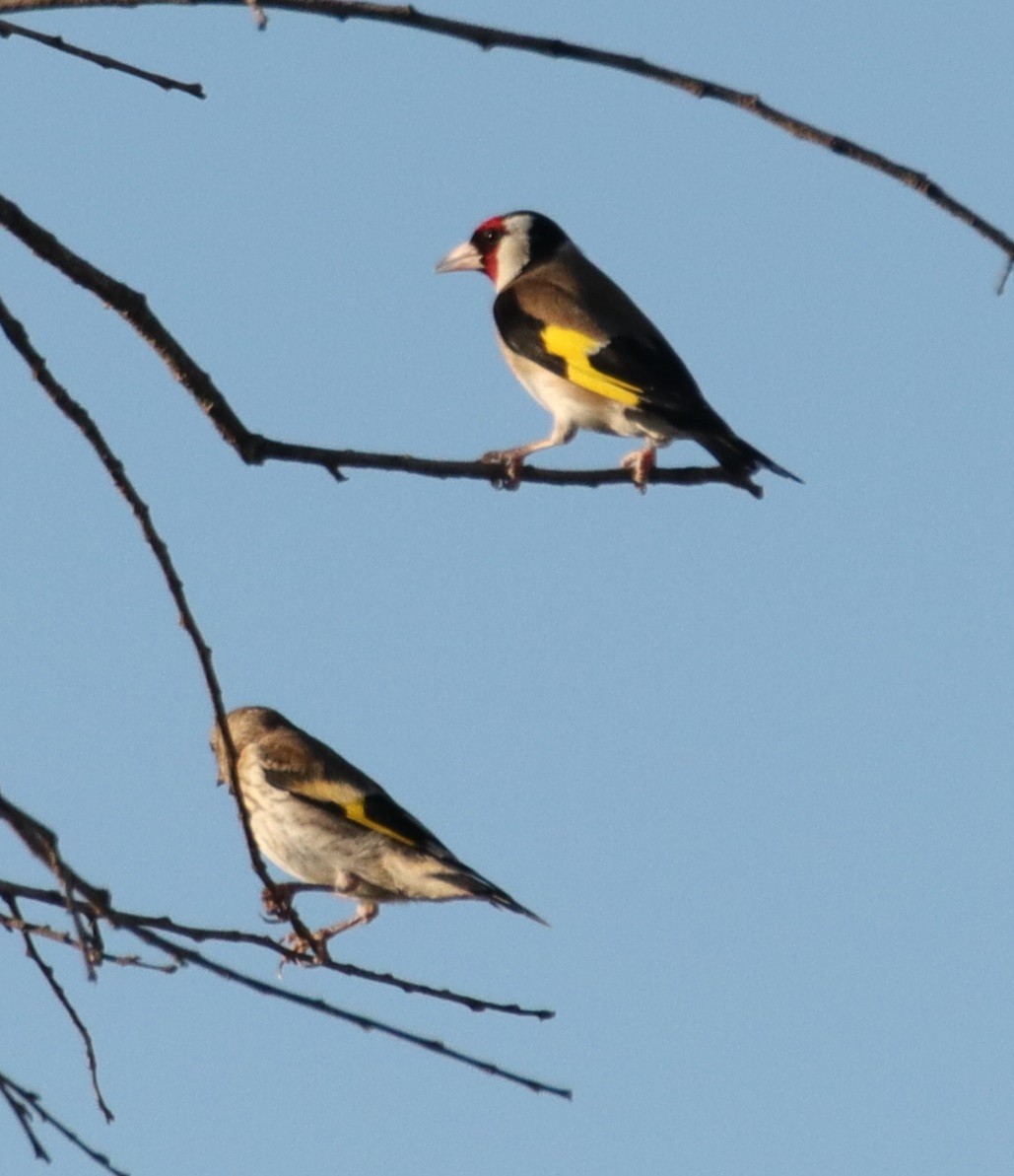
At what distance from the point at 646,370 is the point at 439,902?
8.04 ft

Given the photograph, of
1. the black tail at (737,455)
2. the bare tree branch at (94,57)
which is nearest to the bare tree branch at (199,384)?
the bare tree branch at (94,57)

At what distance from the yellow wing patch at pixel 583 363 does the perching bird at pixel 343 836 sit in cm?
204

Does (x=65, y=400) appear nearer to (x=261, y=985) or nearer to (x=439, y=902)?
(x=261, y=985)

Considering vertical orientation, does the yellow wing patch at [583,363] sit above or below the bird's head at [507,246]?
below

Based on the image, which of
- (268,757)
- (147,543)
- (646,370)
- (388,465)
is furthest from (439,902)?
(147,543)

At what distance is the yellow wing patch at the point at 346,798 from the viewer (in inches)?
344

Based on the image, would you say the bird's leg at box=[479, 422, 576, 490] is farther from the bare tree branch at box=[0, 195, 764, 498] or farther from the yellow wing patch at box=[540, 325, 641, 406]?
the bare tree branch at box=[0, 195, 764, 498]

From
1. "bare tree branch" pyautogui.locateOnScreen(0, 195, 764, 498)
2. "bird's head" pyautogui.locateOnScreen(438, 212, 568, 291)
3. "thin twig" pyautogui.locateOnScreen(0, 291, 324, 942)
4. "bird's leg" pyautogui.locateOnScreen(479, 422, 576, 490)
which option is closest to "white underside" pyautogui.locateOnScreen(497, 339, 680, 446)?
"bird's leg" pyautogui.locateOnScreen(479, 422, 576, 490)

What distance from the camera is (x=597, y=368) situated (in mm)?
7852

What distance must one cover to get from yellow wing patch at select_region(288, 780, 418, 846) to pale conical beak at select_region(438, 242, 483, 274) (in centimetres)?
267

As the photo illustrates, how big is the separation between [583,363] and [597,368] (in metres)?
0.10

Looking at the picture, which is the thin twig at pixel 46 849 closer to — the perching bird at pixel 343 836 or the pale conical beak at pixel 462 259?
the perching bird at pixel 343 836

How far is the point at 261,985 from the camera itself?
2744 mm

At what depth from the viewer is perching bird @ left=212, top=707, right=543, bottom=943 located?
8555 mm
